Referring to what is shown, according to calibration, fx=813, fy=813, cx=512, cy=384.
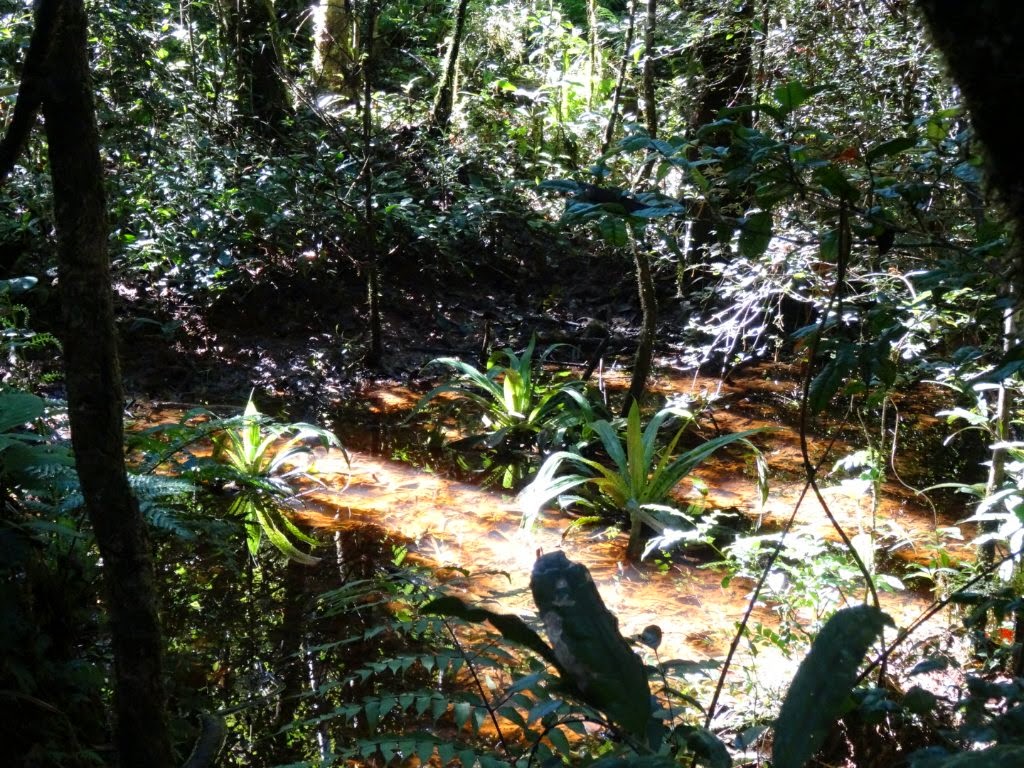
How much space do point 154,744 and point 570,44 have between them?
9.98 metres

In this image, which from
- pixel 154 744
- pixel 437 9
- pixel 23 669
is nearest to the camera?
pixel 154 744

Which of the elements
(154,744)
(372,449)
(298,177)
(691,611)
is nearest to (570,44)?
(298,177)

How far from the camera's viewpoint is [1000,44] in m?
0.76

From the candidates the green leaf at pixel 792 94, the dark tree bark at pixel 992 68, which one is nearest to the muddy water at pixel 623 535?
the green leaf at pixel 792 94

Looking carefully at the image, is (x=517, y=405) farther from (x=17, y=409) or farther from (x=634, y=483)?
(x=17, y=409)

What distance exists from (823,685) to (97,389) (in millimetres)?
1323

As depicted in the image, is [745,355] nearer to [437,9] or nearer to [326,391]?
[326,391]

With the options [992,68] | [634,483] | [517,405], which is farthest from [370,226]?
[992,68]

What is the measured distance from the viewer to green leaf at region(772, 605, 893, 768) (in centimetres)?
112

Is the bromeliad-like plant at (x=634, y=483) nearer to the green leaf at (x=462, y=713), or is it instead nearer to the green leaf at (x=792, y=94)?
the green leaf at (x=462, y=713)

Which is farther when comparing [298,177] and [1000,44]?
[298,177]

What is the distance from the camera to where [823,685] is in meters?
1.15

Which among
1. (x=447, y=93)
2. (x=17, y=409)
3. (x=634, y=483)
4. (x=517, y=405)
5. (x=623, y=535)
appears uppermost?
(x=447, y=93)

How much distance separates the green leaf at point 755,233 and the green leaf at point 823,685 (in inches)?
30.2
